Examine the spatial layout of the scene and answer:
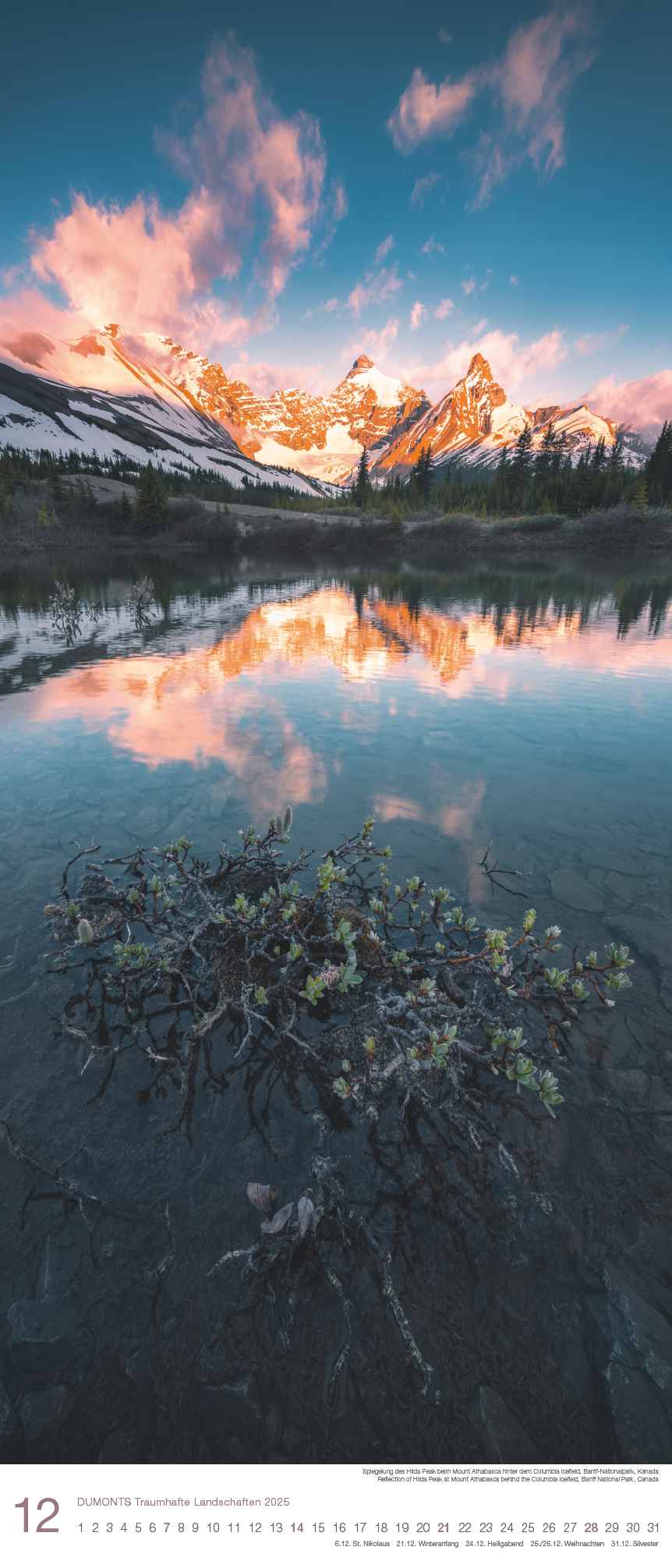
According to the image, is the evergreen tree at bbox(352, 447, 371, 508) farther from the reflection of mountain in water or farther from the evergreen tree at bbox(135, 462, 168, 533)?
the reflection of mountain in water

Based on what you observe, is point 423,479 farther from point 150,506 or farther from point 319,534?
point 150,506

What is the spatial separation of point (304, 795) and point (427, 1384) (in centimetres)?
812

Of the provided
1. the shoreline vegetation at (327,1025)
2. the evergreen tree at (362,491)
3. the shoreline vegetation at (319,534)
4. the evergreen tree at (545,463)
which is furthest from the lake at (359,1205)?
the evergreen tree at (362,491)

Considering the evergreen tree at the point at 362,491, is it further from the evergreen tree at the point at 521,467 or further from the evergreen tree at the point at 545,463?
the evergreen tree at the point at 545,463

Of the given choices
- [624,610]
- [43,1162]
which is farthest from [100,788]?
[624,610]

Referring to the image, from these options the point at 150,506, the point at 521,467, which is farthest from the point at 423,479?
the point at 150,506

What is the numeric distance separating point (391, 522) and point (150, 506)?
51237mm

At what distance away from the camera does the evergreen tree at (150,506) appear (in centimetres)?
11188

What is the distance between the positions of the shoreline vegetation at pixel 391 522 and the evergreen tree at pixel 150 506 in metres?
0.21

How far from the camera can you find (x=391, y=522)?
111 m

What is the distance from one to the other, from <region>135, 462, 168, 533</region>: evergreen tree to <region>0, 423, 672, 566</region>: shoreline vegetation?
207mm
